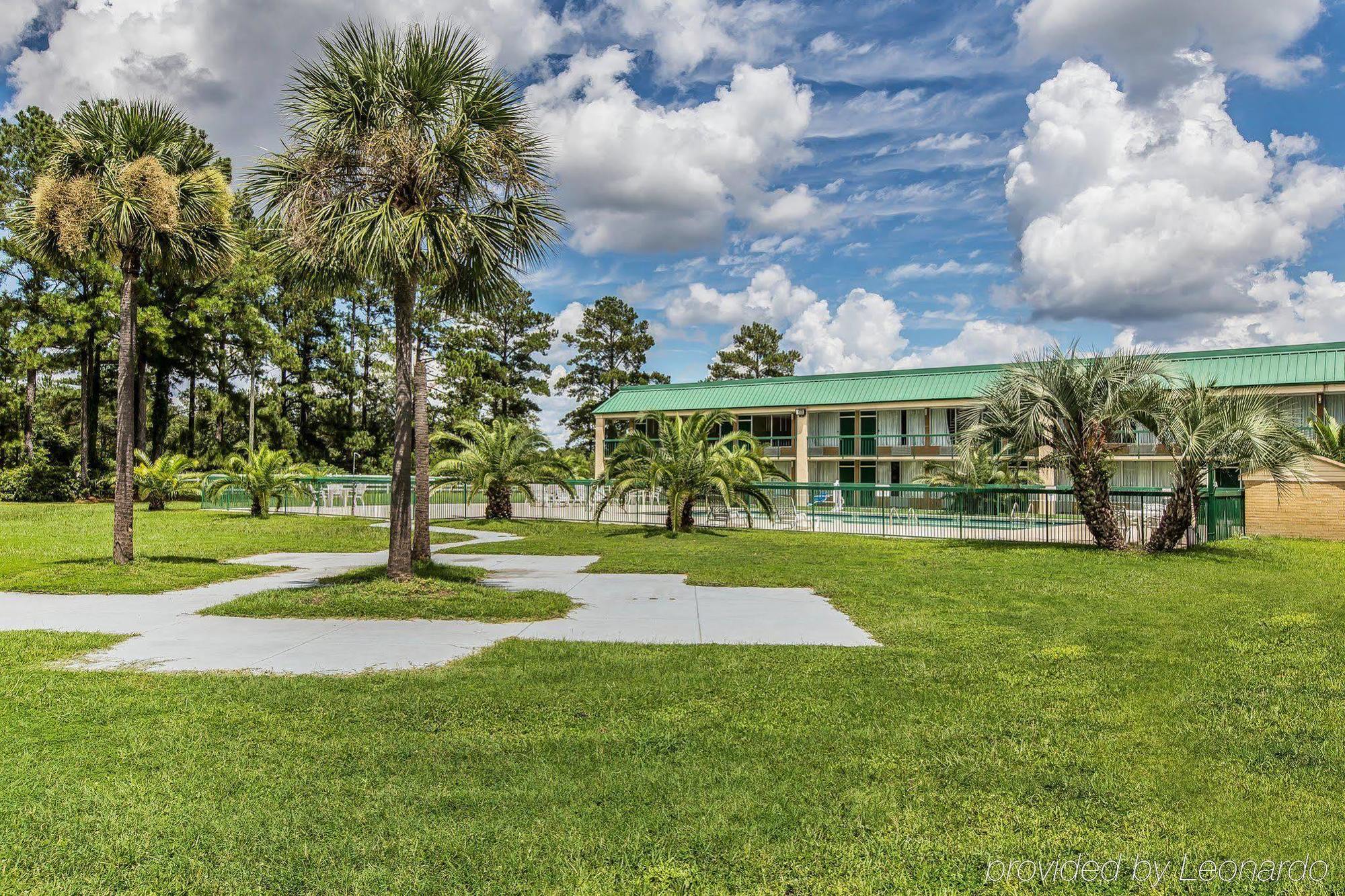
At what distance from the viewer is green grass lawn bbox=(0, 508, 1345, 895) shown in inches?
136

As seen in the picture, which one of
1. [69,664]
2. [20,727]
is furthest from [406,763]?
[69,664]

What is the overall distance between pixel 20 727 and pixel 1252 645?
9.94 m

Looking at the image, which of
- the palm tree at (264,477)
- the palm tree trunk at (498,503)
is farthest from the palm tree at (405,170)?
the palm tree at (264,477)

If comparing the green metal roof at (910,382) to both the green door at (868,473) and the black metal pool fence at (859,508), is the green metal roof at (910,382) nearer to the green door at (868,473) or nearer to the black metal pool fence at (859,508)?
the green door at (868,473)

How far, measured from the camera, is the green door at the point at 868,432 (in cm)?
4438

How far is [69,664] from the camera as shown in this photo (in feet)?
22.8

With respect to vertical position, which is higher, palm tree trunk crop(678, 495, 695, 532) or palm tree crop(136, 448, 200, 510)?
palm tree crop(136, 448, 200, 510)

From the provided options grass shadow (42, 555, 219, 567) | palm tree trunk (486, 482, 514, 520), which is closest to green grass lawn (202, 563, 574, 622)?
grass shadow (42, 555, 219, 567)

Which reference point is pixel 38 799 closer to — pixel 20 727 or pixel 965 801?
pixel 20 727

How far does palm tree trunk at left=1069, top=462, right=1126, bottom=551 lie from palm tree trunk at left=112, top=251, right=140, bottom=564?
1775cm

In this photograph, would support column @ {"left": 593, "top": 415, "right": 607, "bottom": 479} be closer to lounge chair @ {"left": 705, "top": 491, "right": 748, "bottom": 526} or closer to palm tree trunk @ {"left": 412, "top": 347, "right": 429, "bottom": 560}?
lounge chair @ {"left": 705, "top": 491, "right": 748, "bottom": 526}

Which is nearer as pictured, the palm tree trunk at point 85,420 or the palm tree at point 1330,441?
the palm tree at point 1330,441

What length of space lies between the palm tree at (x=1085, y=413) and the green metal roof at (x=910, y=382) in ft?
27.6

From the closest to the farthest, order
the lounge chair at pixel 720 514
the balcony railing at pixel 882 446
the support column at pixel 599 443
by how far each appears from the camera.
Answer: the lounge chair at pixel 720 514 < the balcony railing at pixel 882 446 < the support column at pixel 599 443
